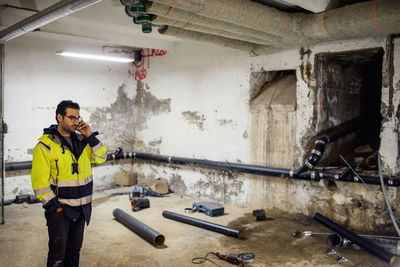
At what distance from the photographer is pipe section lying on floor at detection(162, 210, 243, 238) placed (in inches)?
183

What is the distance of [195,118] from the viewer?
22.1 feet

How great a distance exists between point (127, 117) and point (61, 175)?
482 cm

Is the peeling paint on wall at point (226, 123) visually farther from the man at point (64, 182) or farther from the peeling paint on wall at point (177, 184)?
the man at point (64, 182)

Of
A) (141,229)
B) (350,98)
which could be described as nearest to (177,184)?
(141,229)

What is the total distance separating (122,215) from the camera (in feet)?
17.2

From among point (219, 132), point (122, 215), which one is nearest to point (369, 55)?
point (219, 132)

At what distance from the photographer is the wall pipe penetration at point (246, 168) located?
4.58m

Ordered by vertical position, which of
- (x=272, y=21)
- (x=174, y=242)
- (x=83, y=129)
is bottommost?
(x=174, y=242)

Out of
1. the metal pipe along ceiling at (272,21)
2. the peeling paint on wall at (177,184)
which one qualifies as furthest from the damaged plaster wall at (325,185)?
the peeling paint on wall at (177,184)

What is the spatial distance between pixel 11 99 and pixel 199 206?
A: 3773 millimetres

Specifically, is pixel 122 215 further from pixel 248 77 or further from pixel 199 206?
pixel 248 77

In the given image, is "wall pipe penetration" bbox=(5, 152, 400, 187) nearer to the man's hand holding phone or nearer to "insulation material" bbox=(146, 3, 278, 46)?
"insulation material" bbox=(146, 3, 278, 46)

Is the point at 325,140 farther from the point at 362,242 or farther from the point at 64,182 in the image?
the point at 64,182

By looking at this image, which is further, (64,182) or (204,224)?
(204,224)
